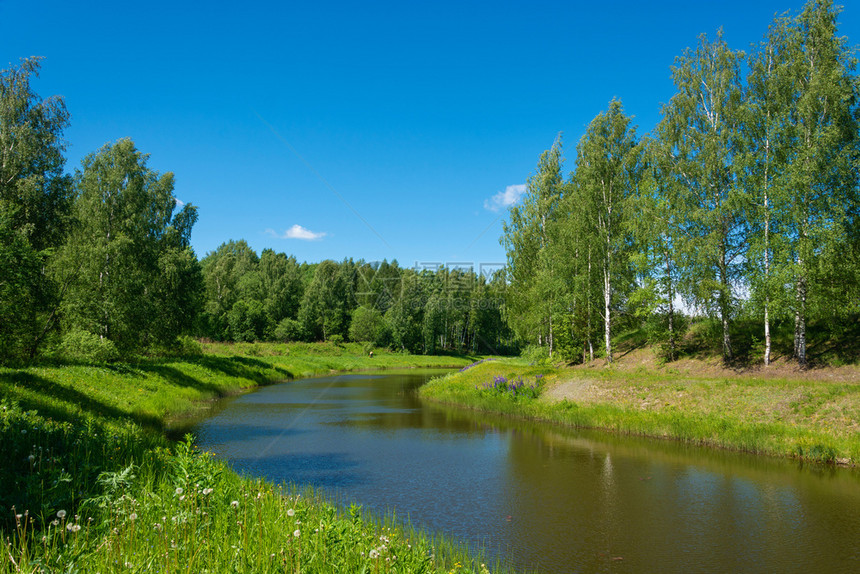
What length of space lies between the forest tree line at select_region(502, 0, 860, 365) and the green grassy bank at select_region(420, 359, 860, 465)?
16.0 feet

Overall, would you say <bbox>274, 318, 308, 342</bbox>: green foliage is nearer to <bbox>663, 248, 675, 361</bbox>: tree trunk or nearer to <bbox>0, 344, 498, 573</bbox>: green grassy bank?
<bbox>663, 248, 675, 361</bbox>: tree trunk

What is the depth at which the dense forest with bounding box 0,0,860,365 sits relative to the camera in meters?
25.9

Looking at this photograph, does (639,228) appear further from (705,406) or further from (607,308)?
(705,406)

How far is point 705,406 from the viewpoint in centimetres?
2236

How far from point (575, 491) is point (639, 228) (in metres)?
24.5

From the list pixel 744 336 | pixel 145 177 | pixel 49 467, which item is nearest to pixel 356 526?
pixel 49 467

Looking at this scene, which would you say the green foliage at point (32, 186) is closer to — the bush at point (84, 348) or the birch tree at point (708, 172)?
the bush at point (84, 348)

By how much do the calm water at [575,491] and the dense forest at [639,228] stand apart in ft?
40.8

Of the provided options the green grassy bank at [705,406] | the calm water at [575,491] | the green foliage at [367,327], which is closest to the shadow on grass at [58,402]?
the calm water at [575,491]

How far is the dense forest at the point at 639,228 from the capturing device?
25.9 metres

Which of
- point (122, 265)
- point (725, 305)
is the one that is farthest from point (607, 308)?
point (122, 265)

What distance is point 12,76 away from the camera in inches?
1210

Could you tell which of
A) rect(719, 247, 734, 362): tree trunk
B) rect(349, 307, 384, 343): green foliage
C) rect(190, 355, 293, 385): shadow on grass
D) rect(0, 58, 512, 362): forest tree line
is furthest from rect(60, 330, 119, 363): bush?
rect(349, 307, 384, 343): green foliage

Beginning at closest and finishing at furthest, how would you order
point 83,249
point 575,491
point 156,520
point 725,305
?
point 156,520 → point 575,491 → point 725,305 → point 83,249
